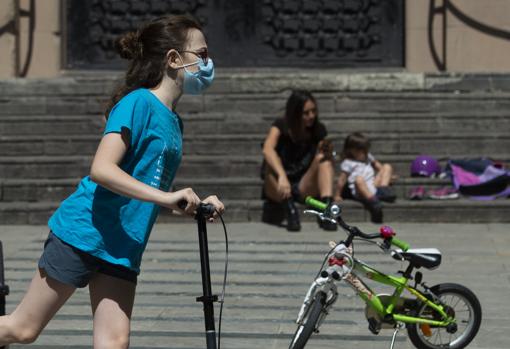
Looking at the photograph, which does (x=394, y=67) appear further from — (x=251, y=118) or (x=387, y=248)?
(x=387, y=248)

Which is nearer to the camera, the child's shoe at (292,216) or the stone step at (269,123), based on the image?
the child's shoe at (292,216)

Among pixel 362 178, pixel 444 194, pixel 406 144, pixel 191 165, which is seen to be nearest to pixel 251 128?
pixel 191 165

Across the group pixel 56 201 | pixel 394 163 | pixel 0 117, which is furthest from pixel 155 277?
Result: pixel 0 117

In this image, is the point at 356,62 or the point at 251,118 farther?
the point at 356,62

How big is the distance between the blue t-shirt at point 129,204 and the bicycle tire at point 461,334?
2519 millimetres

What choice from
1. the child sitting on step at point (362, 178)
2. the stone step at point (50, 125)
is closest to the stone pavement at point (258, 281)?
the child sitting on step at point (362, 178)

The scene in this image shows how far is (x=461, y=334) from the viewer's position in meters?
6.41

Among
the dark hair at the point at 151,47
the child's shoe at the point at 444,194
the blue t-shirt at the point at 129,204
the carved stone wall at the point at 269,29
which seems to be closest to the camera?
the blue t-shirt at the point at 129,204

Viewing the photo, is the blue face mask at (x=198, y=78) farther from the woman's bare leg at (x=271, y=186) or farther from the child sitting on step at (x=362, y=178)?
the child sitting on step at (x=362, y=178)

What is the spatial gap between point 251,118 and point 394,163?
206cm

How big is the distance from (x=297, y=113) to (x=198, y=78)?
6449 millimetres

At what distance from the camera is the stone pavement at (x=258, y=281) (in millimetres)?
6742

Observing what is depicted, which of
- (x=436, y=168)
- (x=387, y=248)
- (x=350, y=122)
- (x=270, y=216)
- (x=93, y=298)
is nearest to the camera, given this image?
(x=93, y=298)

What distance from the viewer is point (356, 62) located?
15570mm
